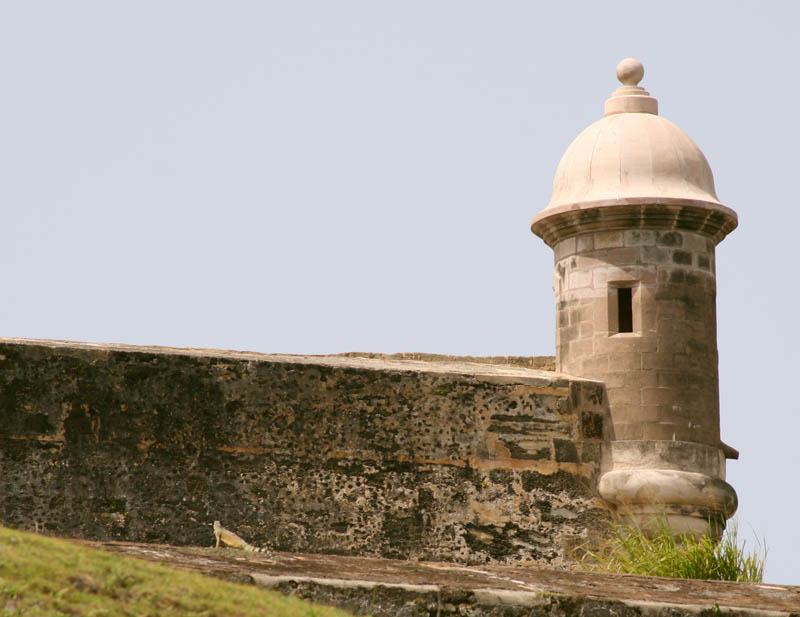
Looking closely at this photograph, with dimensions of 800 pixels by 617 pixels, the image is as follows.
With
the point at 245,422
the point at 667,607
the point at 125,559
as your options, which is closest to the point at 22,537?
the point at 125,559

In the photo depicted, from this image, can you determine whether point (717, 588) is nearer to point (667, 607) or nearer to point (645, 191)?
point (667, 607)

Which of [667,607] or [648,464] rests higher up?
[648,464]

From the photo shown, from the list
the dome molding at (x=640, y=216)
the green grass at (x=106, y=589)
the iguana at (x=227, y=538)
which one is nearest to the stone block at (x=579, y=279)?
the dome molding at (x=640, y=216)

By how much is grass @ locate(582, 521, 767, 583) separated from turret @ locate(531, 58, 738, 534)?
42 centimetres

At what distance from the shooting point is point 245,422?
10.4 m

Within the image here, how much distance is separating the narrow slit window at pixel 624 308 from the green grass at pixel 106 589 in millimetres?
5629

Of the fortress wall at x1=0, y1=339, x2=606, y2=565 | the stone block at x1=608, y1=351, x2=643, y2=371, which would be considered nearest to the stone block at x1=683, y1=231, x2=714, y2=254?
the stone block at x1=608, y1=351, x2=643, y2=371

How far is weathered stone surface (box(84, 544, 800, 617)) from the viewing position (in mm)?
6727

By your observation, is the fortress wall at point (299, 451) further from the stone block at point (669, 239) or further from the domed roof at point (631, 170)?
the domed roof at point (631, 170)

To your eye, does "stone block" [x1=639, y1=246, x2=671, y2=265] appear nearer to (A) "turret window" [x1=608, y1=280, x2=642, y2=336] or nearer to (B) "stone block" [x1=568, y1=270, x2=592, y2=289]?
(A) "turret window" [x1=608, y1=280, x2=642, y2=336]

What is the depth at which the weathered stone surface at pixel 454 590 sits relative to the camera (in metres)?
6.73

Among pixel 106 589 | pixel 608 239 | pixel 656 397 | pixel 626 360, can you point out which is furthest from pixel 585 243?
pixel 106 589

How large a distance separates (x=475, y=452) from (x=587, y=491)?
34.6 inches

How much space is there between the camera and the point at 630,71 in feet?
40.5
